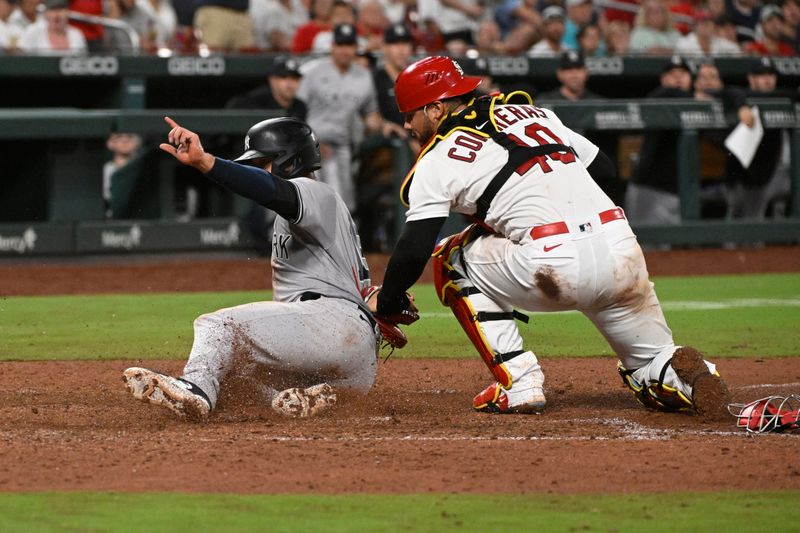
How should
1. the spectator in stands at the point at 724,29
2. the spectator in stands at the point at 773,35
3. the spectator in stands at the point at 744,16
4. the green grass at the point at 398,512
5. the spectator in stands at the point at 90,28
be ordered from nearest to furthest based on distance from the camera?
1. the green grass at the point at 398,512
2. the spectator in stands at the point at 90,28
3. the spectator in stands at the point at 724,29
4. the spectator in stands at the point at 773,35
5. the spectator in stands at the point at 744,16

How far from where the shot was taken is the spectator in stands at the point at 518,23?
14.7 meters

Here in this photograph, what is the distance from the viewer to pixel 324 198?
5133 mm

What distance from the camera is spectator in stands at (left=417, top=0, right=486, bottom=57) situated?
14812 mm

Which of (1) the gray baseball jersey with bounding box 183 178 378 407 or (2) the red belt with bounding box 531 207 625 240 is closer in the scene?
(1) the gray baseball jersey with bounding box 183 178 378 407

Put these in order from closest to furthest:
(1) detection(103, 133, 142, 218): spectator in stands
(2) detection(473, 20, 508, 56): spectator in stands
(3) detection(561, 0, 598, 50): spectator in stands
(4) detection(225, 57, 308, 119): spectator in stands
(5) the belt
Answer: (5) the belt < (4) detection(225, 57, 308, 119): spectator in stands < (1) detection(103, 133, 142, 218): spectator in stands < (2) detection(473, 20, 508, 56): spectator in stands < (3) detection(561, 0, 598, 50): spectator in stands

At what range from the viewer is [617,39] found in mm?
15094

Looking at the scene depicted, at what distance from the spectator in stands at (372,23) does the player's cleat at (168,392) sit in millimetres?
9740

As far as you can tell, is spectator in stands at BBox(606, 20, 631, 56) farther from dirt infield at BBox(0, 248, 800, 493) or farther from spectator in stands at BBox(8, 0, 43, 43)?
dirt infield at BBox(0, 248, 800, 493)

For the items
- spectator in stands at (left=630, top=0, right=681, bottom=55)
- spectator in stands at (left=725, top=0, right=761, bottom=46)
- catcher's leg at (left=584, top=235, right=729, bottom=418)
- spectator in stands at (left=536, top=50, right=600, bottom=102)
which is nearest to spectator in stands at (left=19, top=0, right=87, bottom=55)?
spectator in stands at (left=536, top=50, right=600, bottom=102)

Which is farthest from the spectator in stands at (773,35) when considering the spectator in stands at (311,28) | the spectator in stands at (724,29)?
the spectator in stands at (311,28)

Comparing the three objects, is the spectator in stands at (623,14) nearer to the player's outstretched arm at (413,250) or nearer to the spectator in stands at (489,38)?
the spectator in stands at (489,38)

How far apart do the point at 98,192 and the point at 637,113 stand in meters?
5.58

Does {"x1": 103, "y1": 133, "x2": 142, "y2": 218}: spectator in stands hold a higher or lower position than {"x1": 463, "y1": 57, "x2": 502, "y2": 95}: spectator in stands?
lower

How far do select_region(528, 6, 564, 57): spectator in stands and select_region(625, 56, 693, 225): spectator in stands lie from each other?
1.47 meters
